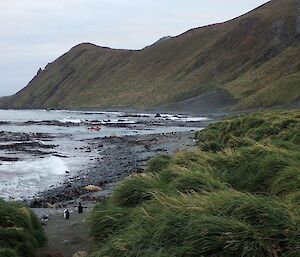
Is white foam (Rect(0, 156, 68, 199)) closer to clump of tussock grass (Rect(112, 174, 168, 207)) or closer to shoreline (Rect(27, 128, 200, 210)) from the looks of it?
shoreline (Rect(27, 128, 200, 210))

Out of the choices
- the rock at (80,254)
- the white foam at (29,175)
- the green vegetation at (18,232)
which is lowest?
the white foam at (29,175)

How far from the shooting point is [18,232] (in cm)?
684

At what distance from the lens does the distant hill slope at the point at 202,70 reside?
96.4 m

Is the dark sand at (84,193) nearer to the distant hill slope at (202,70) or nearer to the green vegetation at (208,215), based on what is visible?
the green vegetation at (208,215)

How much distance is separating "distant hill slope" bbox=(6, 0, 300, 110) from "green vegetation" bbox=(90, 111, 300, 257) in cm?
7380

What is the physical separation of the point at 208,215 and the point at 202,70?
125 m

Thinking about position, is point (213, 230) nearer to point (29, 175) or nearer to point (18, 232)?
point (18, 232)

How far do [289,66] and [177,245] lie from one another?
9707 centimetres

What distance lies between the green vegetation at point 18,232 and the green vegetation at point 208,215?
94 cm

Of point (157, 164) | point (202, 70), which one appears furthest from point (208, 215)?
point (202, 70)

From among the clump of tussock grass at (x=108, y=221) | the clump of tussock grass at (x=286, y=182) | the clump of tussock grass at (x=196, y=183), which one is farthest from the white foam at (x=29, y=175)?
the clump of tussock grass at (x=286, y=182)

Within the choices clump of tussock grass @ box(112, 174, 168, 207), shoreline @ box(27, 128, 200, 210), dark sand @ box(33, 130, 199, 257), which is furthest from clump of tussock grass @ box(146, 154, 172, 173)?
clump of tussock grass @ box(112, 174, 168, 207)

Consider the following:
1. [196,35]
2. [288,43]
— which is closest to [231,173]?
[288,43]

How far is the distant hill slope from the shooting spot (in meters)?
96.4
